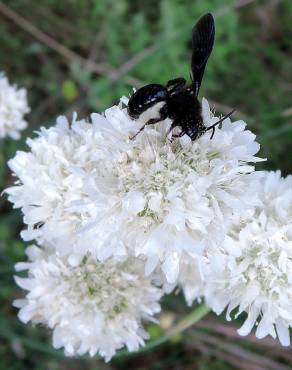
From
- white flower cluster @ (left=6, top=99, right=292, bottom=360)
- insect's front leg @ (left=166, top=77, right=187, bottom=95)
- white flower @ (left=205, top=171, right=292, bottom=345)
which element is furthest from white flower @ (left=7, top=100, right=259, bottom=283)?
white flower @ (left=205, top=171, right=292, bottom=345)

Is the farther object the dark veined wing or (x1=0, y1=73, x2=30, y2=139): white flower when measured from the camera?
(x1=0, y1=73, x2=30, y2=139): white flower

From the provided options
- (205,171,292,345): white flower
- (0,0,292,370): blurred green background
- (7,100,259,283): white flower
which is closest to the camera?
(7,100,259,283): white flower

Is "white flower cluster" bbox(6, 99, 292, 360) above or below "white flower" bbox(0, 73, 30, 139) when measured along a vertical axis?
below

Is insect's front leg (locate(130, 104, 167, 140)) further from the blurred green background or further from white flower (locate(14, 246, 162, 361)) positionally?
the blurred green background

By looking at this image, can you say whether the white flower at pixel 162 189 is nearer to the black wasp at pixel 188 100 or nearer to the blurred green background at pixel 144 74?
the black wasp at pixel 188 100

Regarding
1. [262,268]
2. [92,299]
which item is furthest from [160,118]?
[92,299]

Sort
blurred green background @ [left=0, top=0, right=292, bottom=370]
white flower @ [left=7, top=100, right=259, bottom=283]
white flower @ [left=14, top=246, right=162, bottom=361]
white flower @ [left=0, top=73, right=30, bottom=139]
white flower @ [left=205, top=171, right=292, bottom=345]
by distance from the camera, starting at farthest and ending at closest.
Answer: blurred green background @ [left=0, top=0, right=292, bottom=370] < white flower @ [left=0, top=73, right=30, bottom=139] < white flower @ [left=14, top=246, right=162, bottom=361] < white flower @ [left=205, top=171, right=292, bottom=345] < white flower @ [left=7, top=100, right=259, bottom=283]

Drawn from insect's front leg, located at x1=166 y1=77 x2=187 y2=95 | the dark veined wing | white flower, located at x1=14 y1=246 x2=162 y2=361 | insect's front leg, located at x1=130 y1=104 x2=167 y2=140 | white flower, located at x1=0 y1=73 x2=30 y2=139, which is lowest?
white flower, located at x1=14 y1=246 x2=162 y2=361
